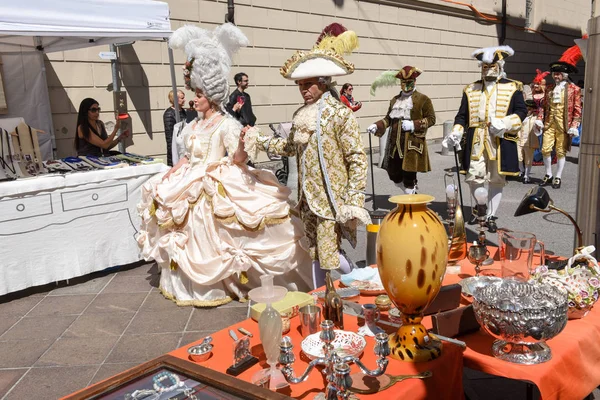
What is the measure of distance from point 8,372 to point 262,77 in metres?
7.96

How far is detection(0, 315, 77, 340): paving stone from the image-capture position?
3799 millimetres

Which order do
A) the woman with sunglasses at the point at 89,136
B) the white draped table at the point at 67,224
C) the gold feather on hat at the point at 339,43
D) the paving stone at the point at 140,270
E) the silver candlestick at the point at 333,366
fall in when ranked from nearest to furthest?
the silver candlestick at the point at 333,366 < the gold feather on hat at the point at 339,43 < the white draped table at the point at 67,224 < the paving stone at the point at 140,270 < the woman with sunglasses at the point at 89,136

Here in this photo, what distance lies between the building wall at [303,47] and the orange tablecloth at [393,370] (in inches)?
277

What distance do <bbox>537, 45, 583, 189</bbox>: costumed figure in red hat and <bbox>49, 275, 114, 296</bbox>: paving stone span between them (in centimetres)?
683

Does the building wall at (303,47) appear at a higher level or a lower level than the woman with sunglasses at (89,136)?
higher

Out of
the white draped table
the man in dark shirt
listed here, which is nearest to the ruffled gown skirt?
the white draped table

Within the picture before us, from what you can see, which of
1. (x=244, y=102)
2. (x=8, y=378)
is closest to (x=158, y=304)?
(x=8, y=378)

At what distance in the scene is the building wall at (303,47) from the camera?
821cm

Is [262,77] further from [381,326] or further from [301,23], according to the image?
[381,326]

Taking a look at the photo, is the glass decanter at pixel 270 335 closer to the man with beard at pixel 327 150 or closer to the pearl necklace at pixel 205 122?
the man with beard at pixel 327 150

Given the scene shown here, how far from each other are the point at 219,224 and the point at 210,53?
130 centimetres

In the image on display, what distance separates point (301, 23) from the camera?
1100cm

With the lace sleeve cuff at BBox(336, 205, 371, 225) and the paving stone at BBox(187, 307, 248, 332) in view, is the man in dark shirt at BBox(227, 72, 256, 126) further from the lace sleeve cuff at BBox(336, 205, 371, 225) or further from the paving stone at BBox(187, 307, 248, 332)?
the lace sleeve cuff at BBox(336, 205, 371, 225)

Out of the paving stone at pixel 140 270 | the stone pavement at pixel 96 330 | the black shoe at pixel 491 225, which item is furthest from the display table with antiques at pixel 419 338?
the black shoe at pixel 491 225
